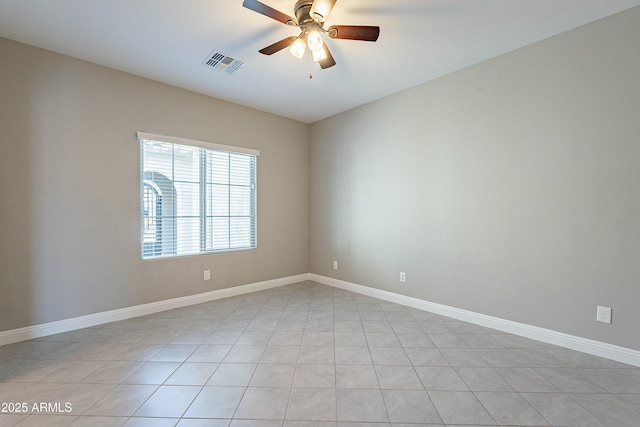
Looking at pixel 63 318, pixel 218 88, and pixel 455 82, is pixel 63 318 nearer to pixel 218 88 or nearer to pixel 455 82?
pixel 218 88

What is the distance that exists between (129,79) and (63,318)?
8.60ft

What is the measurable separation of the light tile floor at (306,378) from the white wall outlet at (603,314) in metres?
0.32

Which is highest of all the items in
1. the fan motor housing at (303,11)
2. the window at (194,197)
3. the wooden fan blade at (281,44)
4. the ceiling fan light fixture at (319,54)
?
the fan motor housing at (303,11)

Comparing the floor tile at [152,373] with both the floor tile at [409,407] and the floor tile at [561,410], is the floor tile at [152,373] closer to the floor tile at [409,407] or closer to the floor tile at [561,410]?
the floor tile at [409,407]

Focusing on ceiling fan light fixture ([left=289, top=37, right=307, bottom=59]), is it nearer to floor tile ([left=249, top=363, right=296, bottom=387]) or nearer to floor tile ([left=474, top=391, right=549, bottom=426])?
floor tile ([left=249, top=363, right=296, bottom=387])

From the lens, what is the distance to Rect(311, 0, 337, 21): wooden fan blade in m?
1.79

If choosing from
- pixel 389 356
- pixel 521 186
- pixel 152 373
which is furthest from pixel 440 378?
pixel 152 373

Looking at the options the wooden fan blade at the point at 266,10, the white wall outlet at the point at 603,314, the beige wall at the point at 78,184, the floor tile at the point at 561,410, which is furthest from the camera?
the beige wall at the point at 78,184

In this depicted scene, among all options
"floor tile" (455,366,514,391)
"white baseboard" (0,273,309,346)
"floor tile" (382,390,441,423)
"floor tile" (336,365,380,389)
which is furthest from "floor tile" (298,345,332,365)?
"white baseboard" (0,273,309,346)

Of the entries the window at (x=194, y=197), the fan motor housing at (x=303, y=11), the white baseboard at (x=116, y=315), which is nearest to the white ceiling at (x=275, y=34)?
the fan motor housing at (x=303, y=11)

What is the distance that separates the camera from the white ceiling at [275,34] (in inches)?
84.2

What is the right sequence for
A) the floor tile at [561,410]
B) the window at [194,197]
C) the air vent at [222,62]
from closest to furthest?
the floor tile at [561,410], the air vent at [222,62], the window at [194,197]

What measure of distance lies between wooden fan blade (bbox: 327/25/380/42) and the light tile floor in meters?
2.44

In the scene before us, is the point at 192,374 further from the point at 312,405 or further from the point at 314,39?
the point at 314,39
